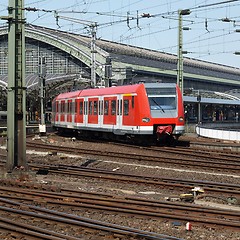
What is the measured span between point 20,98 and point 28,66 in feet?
212

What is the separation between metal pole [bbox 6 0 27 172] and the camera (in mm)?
16047

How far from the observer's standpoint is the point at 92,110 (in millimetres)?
28281

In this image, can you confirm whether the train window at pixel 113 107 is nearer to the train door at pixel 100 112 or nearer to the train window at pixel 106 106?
the train window at pixel 106 106

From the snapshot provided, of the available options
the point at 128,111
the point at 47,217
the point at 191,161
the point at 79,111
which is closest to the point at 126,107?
the point at 128,111

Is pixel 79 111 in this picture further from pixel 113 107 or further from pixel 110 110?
pixel 113 107

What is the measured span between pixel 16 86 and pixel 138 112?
7996mm

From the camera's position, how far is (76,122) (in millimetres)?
30875

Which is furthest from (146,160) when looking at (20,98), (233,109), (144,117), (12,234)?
(233,109)

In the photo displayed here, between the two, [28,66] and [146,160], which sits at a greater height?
[28,66]

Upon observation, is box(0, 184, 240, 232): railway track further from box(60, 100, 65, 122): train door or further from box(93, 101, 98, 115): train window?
box(60, 100, 65, 122): train door

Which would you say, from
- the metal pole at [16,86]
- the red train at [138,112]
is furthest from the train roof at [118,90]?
the metal pole at [16,86]

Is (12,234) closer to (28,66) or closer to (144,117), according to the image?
(144,117)

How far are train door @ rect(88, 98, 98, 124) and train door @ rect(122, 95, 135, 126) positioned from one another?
3.61m

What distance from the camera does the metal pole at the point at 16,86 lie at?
16.0 m
